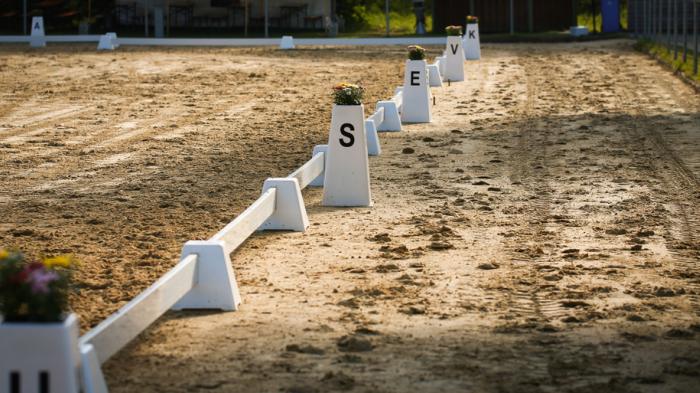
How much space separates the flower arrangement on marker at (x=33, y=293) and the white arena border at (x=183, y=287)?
0.35 meters

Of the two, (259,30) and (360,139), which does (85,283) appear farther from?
(259,30)

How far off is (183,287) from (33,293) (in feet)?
7.52

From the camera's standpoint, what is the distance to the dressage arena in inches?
269

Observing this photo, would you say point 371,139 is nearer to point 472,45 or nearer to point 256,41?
point 472,45

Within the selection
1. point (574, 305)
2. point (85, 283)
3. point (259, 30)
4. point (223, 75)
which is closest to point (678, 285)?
point (574, 305)

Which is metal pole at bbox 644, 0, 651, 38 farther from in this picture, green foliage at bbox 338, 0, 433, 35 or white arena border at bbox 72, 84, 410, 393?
white arena border at bbox 72, 84, 410, 393

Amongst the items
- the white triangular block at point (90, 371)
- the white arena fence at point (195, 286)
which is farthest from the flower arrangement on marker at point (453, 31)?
the white triangular block at point (90, 371)

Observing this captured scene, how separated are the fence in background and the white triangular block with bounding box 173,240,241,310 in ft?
68.2

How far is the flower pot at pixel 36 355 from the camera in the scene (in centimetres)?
521

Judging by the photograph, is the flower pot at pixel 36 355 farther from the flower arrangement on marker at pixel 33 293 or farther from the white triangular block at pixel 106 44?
the white triangular block at pixel 106 44

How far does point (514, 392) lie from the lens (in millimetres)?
6305

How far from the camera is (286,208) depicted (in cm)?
1044

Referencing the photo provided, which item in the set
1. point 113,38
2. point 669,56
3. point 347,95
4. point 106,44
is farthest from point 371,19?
point 347,95

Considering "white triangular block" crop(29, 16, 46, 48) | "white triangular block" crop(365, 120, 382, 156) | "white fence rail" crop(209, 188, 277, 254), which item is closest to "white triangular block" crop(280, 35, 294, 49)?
"white triangular block" crop(29, 16, 46, 48)
